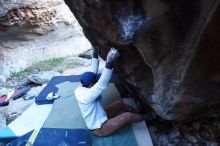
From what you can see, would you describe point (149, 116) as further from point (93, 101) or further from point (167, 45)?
point (167, 45)

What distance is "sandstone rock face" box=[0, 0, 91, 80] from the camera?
748 cm

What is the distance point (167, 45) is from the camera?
9.12 ft

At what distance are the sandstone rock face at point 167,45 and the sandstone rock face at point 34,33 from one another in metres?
4.62

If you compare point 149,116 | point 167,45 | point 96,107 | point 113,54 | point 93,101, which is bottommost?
point 149,116

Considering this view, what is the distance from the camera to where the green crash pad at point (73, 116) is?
12.2 ft

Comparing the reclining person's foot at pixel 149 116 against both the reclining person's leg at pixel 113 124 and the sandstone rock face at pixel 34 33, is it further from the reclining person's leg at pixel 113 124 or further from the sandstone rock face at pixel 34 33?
the sandstone rock face at pixel 34 33

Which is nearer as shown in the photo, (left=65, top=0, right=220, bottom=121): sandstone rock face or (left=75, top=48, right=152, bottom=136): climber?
(left=65, top=0, right=220, bottom=121): sandstone rock face

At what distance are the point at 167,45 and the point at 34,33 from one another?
20.5 ft

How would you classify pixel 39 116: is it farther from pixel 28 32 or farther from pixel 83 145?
pixel 28 32

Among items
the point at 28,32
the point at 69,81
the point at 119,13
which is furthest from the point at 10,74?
the point at 119,13

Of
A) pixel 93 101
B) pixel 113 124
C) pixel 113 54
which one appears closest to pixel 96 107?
pixel 93 101

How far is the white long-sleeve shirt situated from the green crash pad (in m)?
0.25

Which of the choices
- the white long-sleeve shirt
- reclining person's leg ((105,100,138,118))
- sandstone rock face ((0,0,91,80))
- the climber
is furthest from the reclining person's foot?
sandstone rock face ((0,0,91,80))

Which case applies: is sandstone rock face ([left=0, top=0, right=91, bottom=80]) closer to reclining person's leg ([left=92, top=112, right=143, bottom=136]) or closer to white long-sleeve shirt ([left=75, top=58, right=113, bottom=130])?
white long-sleeve shirt ([left=75, top=58, right=113, bottom=130])
